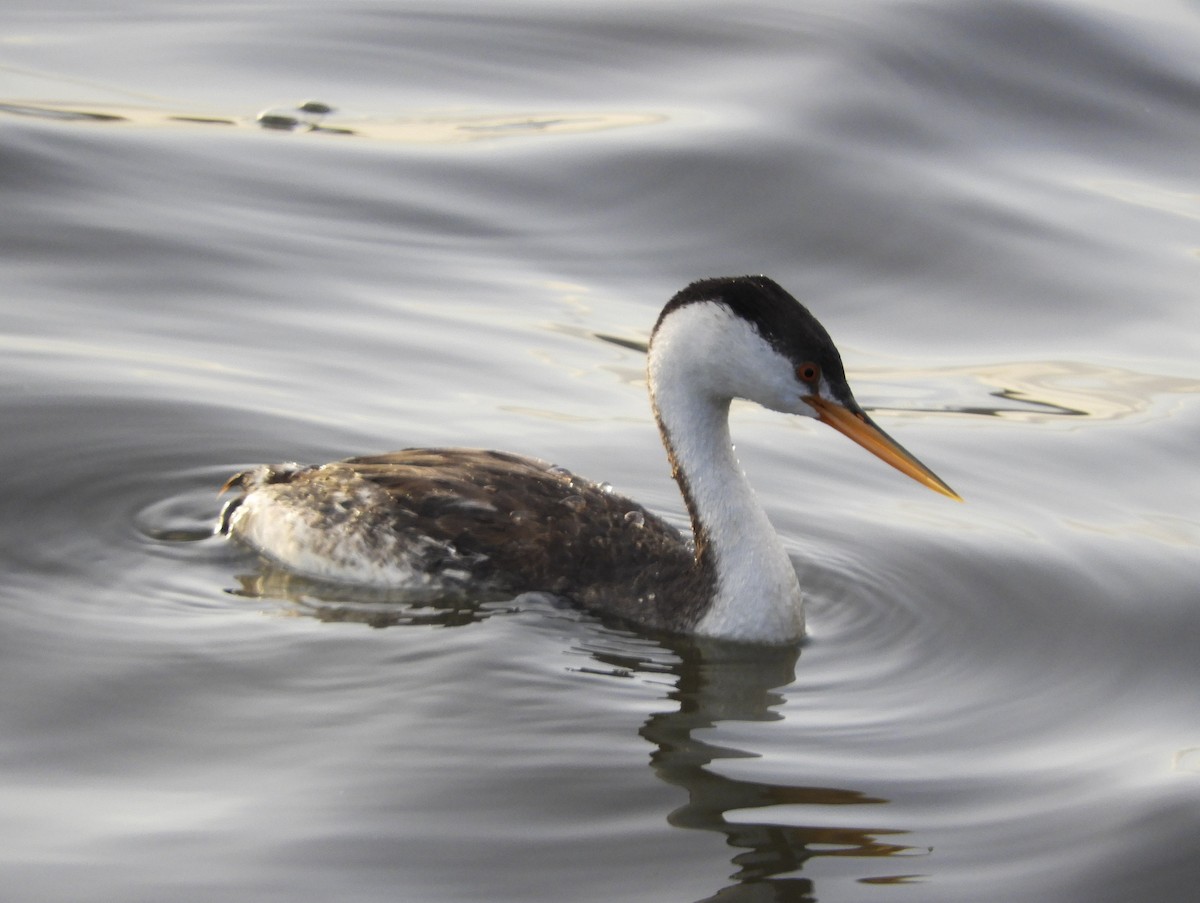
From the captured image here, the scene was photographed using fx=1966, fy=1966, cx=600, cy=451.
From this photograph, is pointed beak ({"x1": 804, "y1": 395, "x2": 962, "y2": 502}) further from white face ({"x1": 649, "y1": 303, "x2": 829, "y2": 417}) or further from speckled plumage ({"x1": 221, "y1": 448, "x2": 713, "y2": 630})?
speckled plumage ({"x1": 221, "y1": 448, "x2": 713, "y2": 630})

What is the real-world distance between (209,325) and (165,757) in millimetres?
4621

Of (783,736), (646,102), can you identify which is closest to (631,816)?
(783,736)

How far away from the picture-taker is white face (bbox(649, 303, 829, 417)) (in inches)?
278

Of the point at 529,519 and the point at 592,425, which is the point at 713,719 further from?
the point at 592,425

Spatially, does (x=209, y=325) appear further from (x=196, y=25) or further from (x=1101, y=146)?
(x=1101, y=146)

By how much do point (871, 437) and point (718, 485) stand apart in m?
0.59

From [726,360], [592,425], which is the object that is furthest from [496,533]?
[592,425]

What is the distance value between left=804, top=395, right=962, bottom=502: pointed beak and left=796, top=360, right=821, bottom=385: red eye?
8 centimetres

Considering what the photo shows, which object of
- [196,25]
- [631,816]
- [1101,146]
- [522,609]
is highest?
[196,25]

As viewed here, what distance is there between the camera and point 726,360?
23.3 feet

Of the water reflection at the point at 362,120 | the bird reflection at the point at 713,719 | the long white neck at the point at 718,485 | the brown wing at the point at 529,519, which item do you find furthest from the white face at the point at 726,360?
the water reflection at the point at 362,120

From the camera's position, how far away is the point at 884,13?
15719 mm

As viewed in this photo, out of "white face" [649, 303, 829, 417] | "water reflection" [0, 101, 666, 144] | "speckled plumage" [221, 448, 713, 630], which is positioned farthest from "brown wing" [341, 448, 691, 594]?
"water reflection" [0, 101, 666, 144]

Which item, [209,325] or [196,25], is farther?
[196,25]
